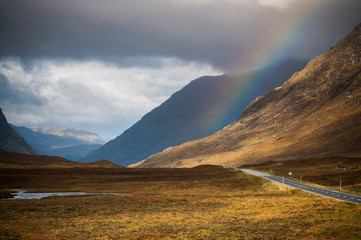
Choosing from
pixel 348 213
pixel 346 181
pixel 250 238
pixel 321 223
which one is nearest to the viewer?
pixel 250 238

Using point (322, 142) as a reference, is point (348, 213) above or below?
below

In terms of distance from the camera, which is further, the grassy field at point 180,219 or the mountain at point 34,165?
the mountain at point 34,165

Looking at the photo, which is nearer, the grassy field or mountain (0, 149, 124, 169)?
the grassy field

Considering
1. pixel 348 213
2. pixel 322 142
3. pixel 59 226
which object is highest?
Answer: pixel 322 142

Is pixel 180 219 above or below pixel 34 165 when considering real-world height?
below

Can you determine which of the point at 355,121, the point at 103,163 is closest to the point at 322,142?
the point at 355,121

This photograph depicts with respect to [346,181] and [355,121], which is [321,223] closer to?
[346,181]

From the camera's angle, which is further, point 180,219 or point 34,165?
point 34,165

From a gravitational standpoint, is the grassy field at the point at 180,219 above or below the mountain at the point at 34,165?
below

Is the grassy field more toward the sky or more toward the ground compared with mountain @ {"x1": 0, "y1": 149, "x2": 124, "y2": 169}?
more toward the ground

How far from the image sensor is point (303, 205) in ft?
132

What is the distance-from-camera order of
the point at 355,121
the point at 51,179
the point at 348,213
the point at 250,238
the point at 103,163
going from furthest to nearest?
1. the point at 355,121
2. the point at 103,163
3. the point at 51,179
4. the point at 348,213
5. the point at 250,238

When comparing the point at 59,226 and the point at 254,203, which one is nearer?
the point at 59,226

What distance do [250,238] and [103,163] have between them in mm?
152267
